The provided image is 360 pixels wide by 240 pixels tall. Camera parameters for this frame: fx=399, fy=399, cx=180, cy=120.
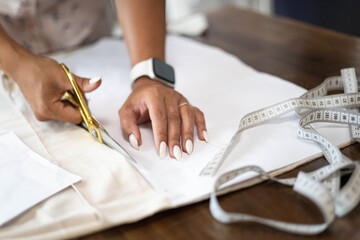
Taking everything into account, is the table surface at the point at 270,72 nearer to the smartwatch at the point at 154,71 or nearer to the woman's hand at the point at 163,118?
the woman's hand at the point at 163,118

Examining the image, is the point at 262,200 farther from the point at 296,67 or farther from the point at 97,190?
the point at 296,67

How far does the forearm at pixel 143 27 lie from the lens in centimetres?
107

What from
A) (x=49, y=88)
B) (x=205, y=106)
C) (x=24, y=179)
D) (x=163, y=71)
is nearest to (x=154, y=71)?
(x=163, y=71)

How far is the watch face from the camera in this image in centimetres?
100

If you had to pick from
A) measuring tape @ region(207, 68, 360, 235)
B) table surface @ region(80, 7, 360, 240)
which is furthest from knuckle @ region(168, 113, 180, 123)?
table surface @ region(80, 7, 360, 240)

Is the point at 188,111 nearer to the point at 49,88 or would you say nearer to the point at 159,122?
the point at 159,122

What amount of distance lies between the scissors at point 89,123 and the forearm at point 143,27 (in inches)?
9.5

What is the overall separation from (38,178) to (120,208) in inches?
6.8

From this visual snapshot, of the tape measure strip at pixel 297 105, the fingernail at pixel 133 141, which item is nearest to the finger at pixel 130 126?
the fingernail at pixel 133 141

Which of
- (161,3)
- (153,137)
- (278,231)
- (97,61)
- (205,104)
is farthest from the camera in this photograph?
(97,61)

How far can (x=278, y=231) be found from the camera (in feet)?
1.90

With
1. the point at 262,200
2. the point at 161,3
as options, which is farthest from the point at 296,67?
the point at 262,200

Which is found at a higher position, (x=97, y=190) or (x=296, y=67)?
(x=97, y=190)

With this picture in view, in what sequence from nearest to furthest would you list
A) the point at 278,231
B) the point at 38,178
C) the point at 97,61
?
the point at 278,231 → the point at 38,178 → the point at 97,61
